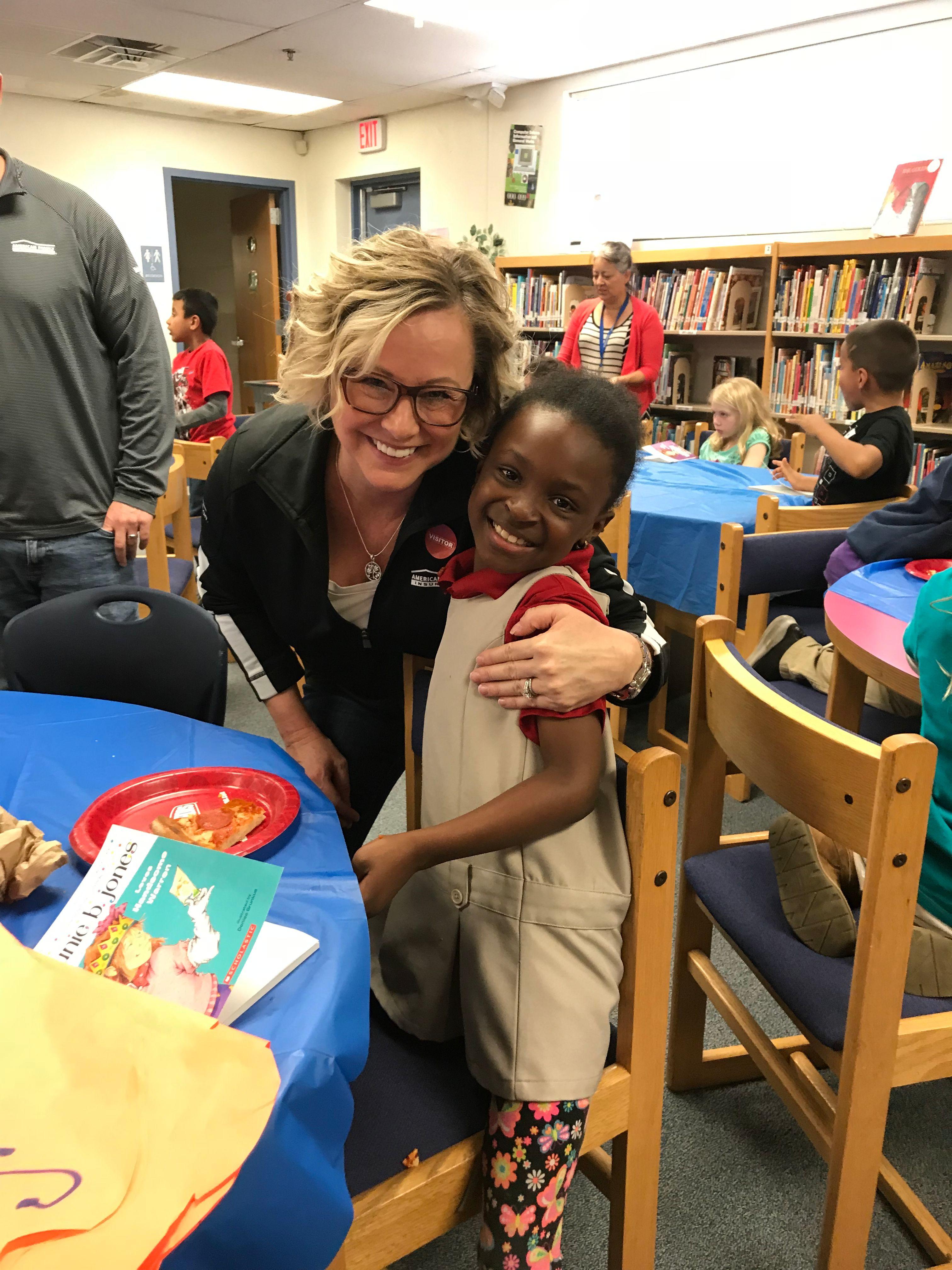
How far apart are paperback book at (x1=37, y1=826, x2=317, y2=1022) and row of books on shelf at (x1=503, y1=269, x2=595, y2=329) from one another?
5.59 m

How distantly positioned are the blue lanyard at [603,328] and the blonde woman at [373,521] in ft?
12.1

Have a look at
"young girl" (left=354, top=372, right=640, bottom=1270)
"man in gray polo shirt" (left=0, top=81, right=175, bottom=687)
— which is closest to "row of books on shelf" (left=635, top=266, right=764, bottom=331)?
"man in gray polo shirt" (left=0, top=81, right=175, bottom=687)

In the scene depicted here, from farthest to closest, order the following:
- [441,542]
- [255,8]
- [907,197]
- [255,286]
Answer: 1. [255,286]
2. [255,8]
3. [907,197]
4. [441,542]

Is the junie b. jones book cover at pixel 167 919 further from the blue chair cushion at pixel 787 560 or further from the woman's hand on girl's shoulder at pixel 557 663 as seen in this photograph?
the blue chair cushion at pixel 787 560

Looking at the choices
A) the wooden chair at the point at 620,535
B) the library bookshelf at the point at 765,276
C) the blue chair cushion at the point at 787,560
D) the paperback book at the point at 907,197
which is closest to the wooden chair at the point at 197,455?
the wooden chair at the point at 620,535

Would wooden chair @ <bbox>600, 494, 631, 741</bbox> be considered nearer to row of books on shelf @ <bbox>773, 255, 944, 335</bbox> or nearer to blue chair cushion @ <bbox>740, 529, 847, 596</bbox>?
blue chair cushion @ <bbox>740, 529, 847, 596</bbox>

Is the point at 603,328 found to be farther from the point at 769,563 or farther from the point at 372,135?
the point at 372,135

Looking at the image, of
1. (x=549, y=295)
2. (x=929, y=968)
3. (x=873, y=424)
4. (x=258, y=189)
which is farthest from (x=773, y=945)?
(x=258, y=189)

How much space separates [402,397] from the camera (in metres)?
1.16

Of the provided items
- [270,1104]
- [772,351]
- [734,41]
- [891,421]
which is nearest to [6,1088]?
[270,1104]

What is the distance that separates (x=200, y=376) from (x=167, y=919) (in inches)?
166

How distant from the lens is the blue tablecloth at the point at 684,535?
2.83 metres

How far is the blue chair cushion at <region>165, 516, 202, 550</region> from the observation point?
375 cm

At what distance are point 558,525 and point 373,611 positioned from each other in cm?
40
